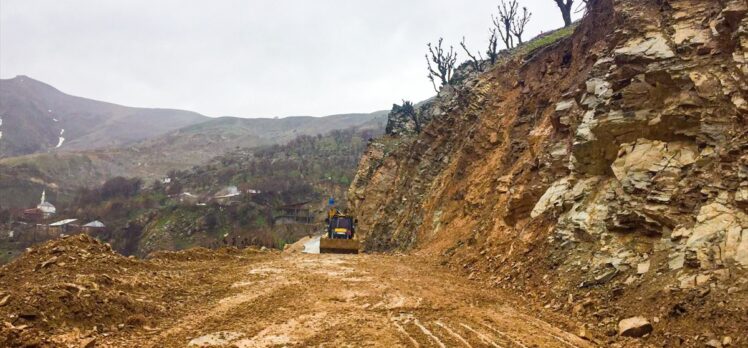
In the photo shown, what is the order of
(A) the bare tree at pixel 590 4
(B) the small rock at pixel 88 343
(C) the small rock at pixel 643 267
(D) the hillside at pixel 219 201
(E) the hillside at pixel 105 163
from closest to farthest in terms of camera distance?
(B) the small rock at pixel 88 343 < (C) the small rock at pixel 643 267 < (A) the bare tree at pixel 590 4 < (D) the hillside at pixel 219 201 < (E) the hillside at pixel 105 163

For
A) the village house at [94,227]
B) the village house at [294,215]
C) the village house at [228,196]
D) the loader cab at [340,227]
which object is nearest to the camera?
the loader cab at [340,227]

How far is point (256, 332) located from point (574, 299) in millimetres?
5521

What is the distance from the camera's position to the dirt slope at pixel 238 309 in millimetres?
6180

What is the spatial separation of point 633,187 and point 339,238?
568 inches

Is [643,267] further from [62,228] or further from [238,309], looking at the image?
[62,228]

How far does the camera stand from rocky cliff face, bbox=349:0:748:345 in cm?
679

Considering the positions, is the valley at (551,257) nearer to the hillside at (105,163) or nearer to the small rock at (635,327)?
the small rock at (635,327)

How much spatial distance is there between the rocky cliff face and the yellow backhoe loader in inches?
167

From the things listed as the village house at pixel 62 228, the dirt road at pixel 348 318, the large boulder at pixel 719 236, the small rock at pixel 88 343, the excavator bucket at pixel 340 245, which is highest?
the large boulder at pixel 719 236

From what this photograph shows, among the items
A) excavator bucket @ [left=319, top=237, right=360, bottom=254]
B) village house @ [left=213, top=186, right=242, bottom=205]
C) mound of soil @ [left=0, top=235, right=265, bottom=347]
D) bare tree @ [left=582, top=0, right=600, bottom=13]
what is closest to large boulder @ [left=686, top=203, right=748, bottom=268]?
mound of soil @ [left=0, top=235, right=265, bottom=347]

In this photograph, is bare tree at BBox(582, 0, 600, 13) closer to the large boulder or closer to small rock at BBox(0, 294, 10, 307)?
the large boulder

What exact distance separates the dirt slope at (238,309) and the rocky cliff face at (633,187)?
1.34 metres

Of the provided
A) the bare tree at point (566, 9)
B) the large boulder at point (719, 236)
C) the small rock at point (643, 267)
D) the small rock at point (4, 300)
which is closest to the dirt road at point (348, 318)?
the small rock at point (4, 300)

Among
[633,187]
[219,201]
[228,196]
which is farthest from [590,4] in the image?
[228,196]
